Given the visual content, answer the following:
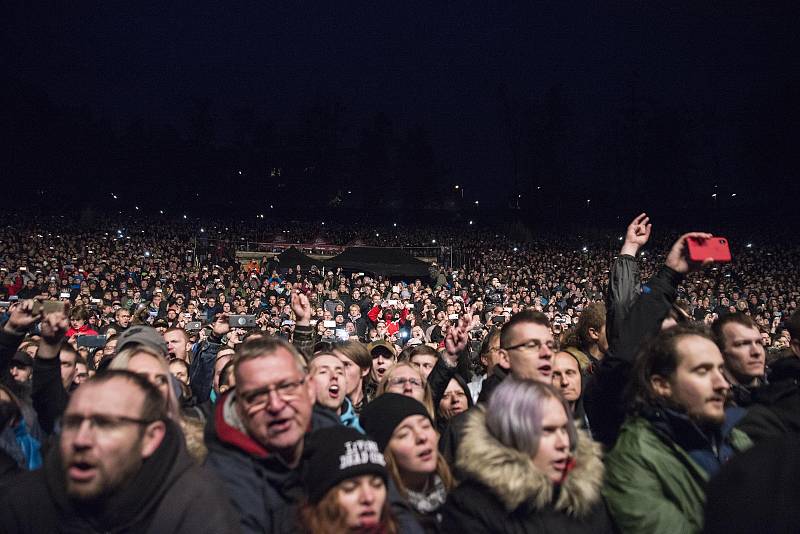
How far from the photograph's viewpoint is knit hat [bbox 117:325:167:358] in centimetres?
366

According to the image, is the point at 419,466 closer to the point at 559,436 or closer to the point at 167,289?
the point at 559,436

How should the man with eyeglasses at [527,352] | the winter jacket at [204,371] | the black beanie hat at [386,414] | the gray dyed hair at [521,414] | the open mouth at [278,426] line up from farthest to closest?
the winter jacket at [204,371] < the man with eyeglasses at [527,352] < the black beanie hat at [386,414] < the gray dyed hair at [521,414] < the open mouth at [278,426]

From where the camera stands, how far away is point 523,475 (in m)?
2.28

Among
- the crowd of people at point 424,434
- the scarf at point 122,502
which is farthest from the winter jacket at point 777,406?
the scarf at point 122,502

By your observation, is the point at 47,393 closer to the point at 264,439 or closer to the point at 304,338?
the point at 304,338

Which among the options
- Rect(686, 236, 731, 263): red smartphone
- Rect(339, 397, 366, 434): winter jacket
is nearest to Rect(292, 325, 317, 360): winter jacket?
Rect(339, 397, 366, 434): winter jacket

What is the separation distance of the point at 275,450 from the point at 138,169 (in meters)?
57.7

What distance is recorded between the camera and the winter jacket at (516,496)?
7.39 feet

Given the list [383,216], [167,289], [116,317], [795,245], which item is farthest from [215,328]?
[383,216]

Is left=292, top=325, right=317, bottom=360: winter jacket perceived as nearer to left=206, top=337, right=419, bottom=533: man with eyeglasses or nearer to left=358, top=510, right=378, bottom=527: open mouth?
left=206, top=337, right=419, bottom=533: man with eyeglasses

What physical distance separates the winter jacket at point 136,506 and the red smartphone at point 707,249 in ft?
8.52

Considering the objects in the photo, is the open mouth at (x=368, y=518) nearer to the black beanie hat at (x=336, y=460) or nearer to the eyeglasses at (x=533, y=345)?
the black beanie hat at (x=336, y=460)

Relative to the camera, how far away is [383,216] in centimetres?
4844

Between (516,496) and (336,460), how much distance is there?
2.20 ft
